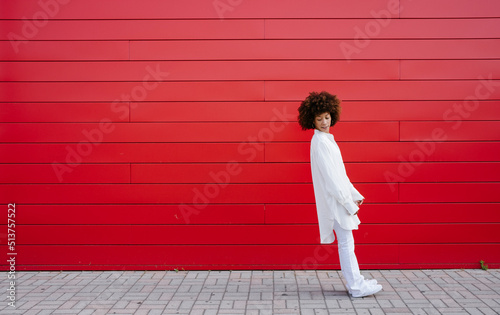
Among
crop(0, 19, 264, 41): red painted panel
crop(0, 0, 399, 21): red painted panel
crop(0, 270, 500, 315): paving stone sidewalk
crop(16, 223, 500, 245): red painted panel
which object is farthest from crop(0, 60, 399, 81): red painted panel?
crop(0, 270, 500, 315): paving stone sidewalk

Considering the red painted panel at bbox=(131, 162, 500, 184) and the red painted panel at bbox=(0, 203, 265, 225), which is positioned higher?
the red painted panel at bbox=(131, 162, 500, 184)

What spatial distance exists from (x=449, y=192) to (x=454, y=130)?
0.67 metres

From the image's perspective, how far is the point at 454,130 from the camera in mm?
4918

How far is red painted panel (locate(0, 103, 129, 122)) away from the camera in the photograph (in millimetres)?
4941

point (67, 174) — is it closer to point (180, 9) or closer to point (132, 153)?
point (132, 153)

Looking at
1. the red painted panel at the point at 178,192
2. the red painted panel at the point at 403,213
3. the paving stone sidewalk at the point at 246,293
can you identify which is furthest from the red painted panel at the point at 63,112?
the red painted panel at the point at 403,213

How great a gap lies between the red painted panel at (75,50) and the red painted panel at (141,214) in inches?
62.8

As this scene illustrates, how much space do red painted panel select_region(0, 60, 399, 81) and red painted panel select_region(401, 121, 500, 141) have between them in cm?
60

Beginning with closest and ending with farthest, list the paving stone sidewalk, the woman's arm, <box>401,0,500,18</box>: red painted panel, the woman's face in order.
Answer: the paving stone sidewalk
the woman's arm
the woman's face
<box>401,0,500,18</box>: red painted panel

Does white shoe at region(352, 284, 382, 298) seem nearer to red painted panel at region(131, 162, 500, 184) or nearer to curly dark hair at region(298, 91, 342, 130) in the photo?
red painted panel at region(131, 162, 500, 184)

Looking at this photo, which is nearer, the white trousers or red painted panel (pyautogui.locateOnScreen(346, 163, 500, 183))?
the white trousers

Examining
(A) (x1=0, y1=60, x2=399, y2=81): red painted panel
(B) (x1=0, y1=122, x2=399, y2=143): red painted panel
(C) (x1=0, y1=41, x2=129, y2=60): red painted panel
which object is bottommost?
(B) (x1=0, y1=122, x2=399, y2=143): red painted panel

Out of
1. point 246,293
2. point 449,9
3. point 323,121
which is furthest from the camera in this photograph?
point 449,9

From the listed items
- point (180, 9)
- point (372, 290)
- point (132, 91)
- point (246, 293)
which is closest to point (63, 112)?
point (132, 91)
